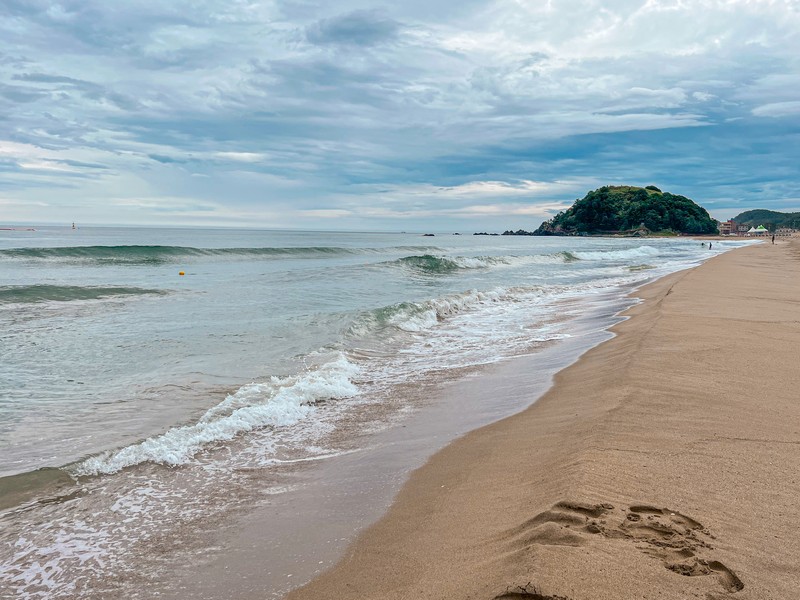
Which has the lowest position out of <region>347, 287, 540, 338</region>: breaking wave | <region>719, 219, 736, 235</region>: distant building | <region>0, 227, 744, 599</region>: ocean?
<region>0, 227, 744, 599</region>: ocean

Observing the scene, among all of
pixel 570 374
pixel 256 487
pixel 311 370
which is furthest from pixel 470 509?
pixel 311 370

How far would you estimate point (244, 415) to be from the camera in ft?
18.9

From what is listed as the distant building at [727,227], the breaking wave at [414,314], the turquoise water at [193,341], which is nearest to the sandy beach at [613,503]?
the turquoise water at [193,341]

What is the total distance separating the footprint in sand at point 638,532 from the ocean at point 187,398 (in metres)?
1.99

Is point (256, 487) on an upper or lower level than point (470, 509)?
lower

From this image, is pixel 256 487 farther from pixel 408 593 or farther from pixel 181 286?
pixel 181 286

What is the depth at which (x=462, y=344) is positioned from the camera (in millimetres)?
9969

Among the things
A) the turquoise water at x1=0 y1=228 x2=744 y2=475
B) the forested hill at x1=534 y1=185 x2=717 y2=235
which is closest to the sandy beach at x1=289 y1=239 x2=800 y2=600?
the turquoise water at x1=0 y1=228 x2=744 y2=475

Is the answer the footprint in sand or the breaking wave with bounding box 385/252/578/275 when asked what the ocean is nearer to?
the footprint in sand

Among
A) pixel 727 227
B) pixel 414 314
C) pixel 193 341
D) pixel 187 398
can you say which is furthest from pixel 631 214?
pixel 187 398

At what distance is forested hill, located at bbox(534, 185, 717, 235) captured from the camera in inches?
5536

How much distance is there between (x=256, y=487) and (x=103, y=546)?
111 cm

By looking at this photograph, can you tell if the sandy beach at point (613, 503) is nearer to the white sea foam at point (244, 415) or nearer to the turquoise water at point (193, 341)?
the white sea foam at point (244, 415)

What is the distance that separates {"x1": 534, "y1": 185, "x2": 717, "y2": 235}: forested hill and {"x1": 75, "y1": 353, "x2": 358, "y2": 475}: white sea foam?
490ft
